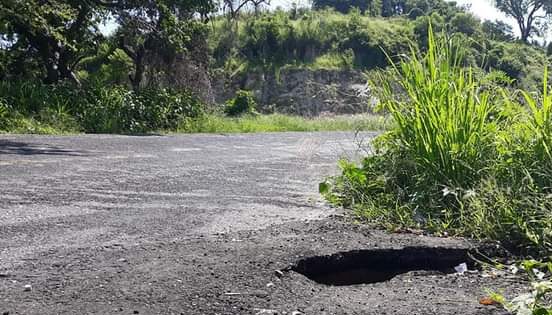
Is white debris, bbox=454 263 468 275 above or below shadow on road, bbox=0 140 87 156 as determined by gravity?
above

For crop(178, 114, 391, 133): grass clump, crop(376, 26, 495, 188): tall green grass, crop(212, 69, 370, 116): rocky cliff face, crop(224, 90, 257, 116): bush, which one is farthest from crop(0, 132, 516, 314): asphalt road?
crop(212, 69, 370, 116): rocky cliff face

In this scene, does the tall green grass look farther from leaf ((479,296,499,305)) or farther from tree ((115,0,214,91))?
tree ((115,0,214,91))

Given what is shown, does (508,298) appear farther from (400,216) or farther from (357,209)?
(357,209)

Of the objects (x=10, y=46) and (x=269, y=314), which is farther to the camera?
(x=10, y=46)

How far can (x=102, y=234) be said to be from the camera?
153 inches

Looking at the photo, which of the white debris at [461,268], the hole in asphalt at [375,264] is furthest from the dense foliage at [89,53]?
the white debris at [461,268]

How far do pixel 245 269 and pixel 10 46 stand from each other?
702 inches

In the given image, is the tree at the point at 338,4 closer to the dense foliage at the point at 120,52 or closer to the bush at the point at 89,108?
the dense foliage at the point at 120,52

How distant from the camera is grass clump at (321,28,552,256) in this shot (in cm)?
414

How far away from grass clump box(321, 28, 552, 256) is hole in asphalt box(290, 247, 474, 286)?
17.3 inches

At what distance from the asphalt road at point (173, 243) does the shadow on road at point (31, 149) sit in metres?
1.29

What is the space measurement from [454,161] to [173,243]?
2330 millimetres

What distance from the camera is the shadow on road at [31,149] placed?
28.0ft

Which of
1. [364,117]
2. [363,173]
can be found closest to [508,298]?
[363,173]
